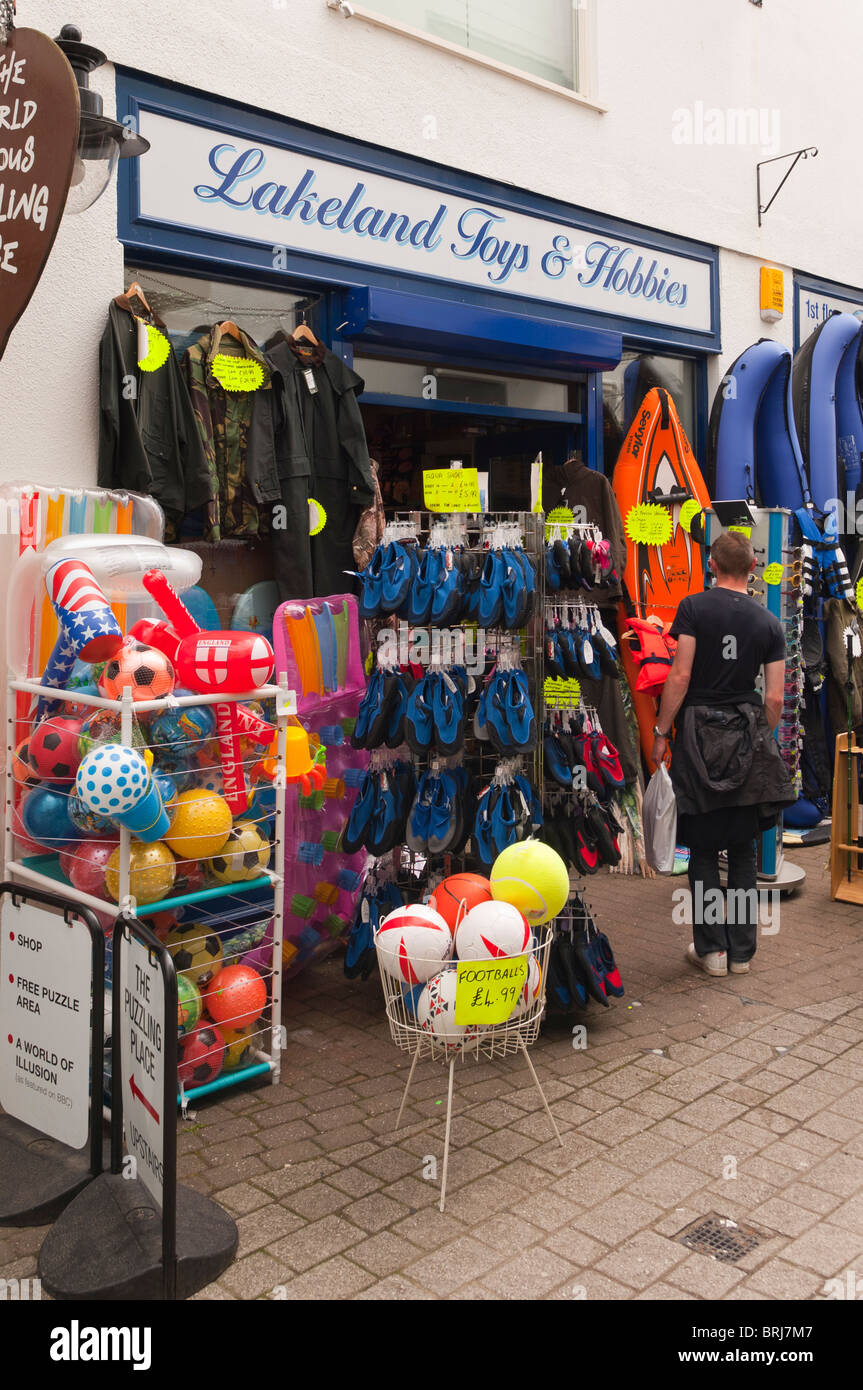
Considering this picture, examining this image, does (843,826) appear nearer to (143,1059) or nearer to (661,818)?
(661,818)

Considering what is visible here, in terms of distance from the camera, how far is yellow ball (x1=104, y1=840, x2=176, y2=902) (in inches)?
135

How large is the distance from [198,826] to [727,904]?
2446 mm

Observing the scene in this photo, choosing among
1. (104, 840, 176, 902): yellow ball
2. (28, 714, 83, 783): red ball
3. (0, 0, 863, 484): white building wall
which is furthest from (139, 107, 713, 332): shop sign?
(104, 840, 176, 902): yellow ball

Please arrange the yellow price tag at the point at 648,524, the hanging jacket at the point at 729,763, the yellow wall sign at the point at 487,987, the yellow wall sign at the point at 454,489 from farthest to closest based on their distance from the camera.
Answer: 1. the yellow price tag at the point at 648,524
2. the hanging jacket at the point at 729,763
3. the yellow wall sign at the point at 454,489
4. the yellow wall sign at the point at 487,987

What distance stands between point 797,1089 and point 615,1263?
1246 mm

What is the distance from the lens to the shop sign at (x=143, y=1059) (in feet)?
8.82

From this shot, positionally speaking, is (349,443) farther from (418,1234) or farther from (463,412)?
(418,1234)

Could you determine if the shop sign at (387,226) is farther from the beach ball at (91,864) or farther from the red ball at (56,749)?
the beach ball at (91,864)

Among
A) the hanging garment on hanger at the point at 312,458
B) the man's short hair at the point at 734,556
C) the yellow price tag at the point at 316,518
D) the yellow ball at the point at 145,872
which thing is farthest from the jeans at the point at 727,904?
the yellow ball at the point at 145,872

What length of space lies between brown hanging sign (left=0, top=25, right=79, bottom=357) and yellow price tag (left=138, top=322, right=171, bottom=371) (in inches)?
57.8

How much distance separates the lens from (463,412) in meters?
6.31

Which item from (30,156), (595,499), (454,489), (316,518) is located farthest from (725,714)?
(30,156)

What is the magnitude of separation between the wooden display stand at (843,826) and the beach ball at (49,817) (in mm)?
3980

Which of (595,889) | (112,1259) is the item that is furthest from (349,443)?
(112,1259)
